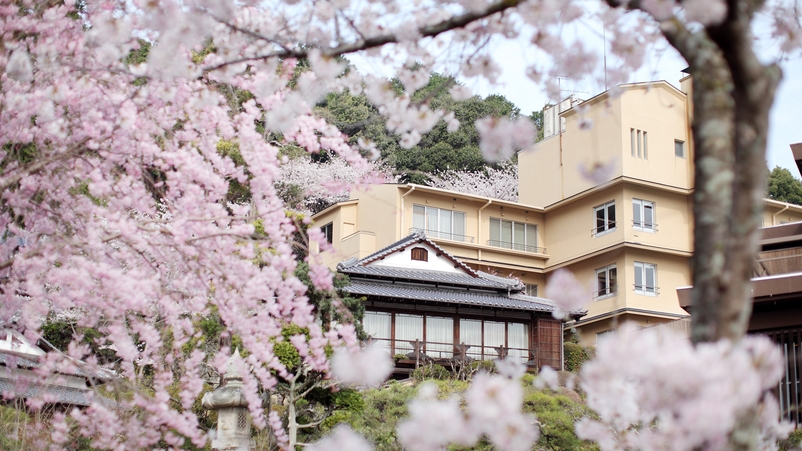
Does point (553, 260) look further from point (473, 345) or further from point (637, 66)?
point (637, 66)

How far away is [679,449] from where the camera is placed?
2438 millimetres

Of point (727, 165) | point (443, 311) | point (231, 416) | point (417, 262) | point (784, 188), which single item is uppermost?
point (784, 188)

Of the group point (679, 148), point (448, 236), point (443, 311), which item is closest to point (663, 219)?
point (679, 148)

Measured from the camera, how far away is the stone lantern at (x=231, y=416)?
1002cm

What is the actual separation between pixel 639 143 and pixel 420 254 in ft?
27.4

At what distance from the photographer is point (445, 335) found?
20672 mm

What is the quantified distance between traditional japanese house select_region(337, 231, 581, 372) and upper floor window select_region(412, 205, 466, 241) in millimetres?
3378

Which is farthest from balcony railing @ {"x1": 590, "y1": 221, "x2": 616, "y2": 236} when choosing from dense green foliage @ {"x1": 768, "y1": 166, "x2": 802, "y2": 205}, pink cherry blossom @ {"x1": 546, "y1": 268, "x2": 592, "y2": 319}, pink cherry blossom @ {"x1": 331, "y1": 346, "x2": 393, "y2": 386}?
pink cherry blossom @ {"x1": 546, "y1": 268, "x2": 592, "y2": 319}

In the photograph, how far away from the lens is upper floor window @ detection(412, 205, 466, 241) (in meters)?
25.5

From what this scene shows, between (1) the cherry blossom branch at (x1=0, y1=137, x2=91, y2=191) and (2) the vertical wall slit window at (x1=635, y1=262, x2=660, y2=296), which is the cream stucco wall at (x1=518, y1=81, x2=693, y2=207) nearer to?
(2) the vertical wall slit window at (x1=635, y1=262, x2=660, y2=296)

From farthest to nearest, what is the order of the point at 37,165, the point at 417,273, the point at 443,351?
the point at 417,273 → the point at 443,351 → the point at 37,165

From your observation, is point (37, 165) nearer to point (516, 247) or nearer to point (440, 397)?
point (440, 397)

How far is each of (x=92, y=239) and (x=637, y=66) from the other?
3485 mm

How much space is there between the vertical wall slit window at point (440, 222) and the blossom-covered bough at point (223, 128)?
718 inches
